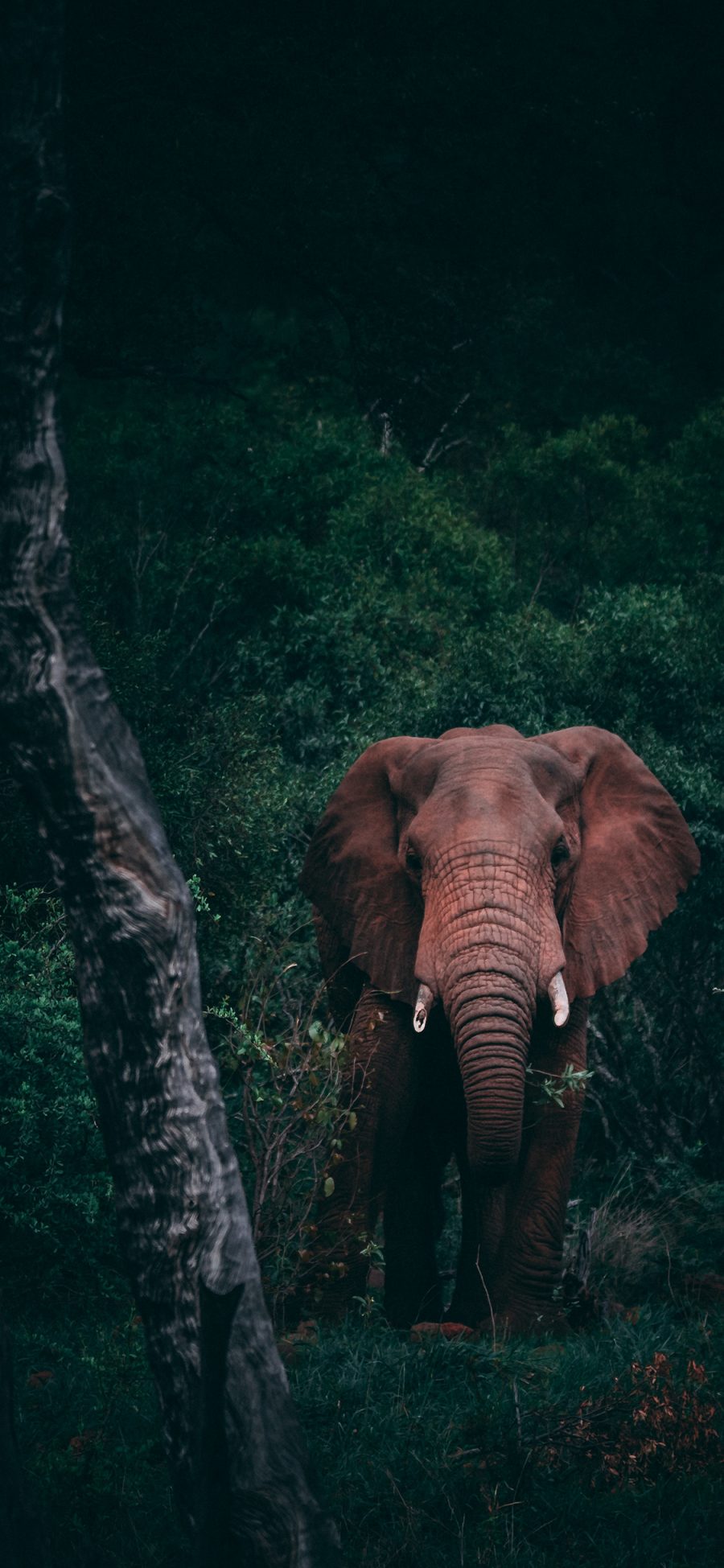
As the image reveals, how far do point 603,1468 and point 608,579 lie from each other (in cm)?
1475

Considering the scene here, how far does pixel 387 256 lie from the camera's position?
16.7 meters

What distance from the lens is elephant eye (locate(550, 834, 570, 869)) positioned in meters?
7.47

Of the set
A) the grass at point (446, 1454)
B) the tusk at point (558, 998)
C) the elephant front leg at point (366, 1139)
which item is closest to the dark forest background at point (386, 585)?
the grass at point (446, 1454)

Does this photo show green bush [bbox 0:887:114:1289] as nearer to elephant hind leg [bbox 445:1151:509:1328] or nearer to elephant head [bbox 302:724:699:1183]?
elephant head [bbox 302:724:699:1183]

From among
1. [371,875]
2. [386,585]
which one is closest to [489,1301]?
[371,875]

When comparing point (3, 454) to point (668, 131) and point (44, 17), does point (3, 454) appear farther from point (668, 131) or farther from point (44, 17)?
point (668, 131)

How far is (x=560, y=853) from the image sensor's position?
750 centimetres

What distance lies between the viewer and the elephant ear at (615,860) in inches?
301

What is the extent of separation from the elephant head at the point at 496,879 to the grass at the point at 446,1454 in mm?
1060

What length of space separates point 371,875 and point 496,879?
4.06 ft

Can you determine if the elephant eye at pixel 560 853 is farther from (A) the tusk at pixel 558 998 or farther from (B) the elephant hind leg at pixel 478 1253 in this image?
(B) the elephant hind leg at pixel 478 1253

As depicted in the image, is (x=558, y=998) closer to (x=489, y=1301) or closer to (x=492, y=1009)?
(x=492, y=1009)

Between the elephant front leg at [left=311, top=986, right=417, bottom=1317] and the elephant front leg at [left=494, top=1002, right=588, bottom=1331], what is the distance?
2.14 feet

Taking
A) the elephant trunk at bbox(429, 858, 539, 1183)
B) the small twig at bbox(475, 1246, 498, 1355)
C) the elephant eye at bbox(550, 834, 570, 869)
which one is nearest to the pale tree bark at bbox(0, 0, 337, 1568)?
the small twig at bbox(475, 1246, 498, 1355)
